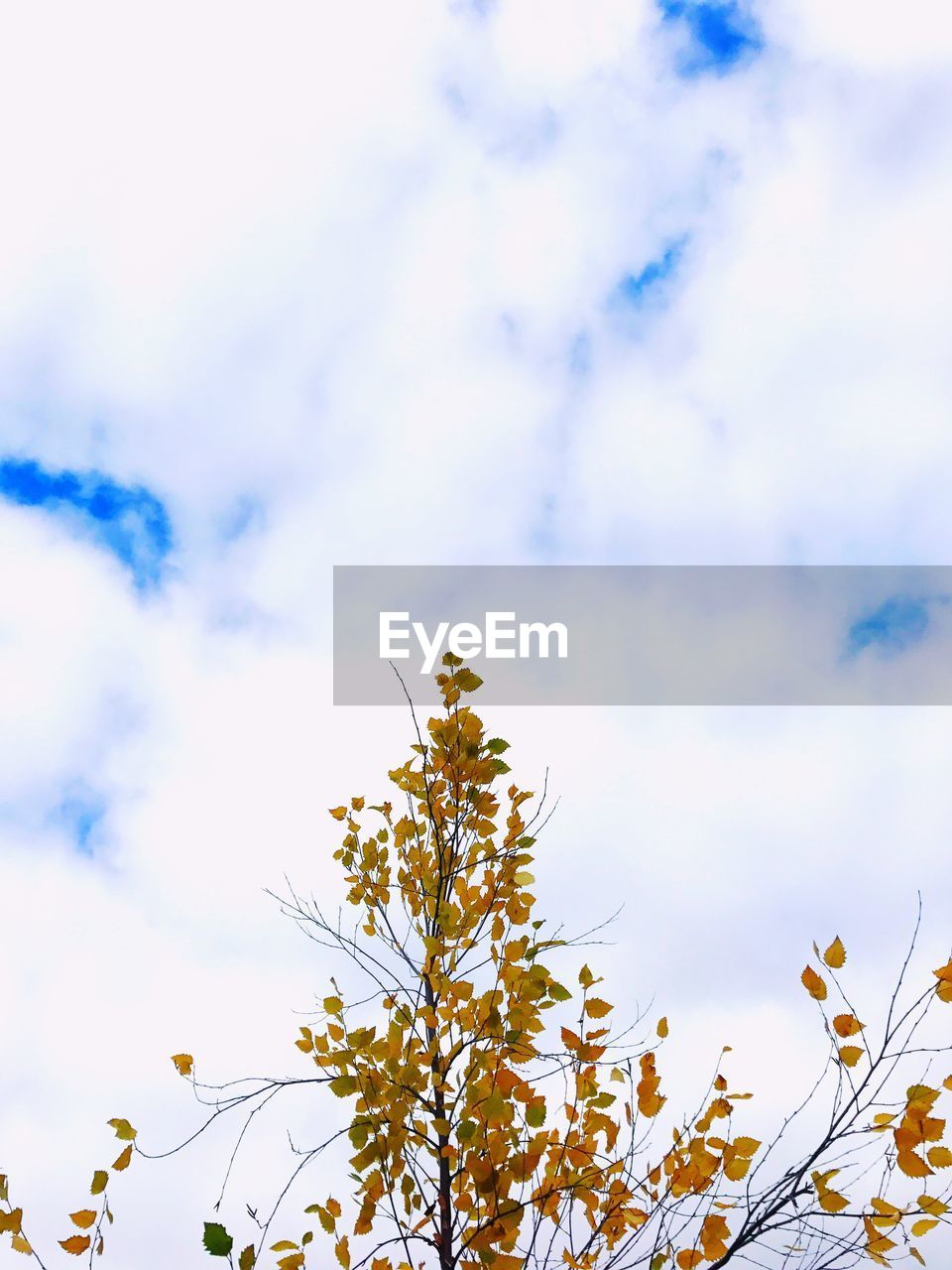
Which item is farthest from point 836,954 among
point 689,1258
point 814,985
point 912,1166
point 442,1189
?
point 442,1189

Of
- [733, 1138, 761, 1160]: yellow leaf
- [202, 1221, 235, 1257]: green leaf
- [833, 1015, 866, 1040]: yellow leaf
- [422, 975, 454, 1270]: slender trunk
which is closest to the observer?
[202, 1221, 235, 1257]: green leaf

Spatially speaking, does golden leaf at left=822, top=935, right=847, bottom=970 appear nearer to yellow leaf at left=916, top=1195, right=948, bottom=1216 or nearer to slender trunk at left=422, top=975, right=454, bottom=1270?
yellow leaf at left=916, top=1195, right=948, bottom=1216

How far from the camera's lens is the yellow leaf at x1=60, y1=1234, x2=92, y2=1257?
3295 mm

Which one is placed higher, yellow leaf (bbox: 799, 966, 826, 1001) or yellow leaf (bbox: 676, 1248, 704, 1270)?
yellow leaf (bbox: 799, 966, 826, 1001)

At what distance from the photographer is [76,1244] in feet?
10.9

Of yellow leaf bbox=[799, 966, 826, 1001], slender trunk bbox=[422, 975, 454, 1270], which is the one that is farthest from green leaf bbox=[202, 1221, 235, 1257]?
yellow leaf bbox=[799, 966, 826, 1001]

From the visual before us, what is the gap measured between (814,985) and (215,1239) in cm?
221

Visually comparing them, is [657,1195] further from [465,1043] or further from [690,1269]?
[465,1043]

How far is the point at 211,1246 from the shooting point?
3.06 meters

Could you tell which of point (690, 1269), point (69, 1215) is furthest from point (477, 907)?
point (69, 1215)

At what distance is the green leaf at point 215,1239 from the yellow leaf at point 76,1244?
1.84ft

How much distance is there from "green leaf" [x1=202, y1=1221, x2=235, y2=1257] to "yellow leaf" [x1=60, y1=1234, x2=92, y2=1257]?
561mm

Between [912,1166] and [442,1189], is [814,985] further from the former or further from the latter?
[442,1189]

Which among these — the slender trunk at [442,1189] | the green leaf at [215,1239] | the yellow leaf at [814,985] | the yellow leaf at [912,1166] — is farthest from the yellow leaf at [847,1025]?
the green leaf at [215,1239]
